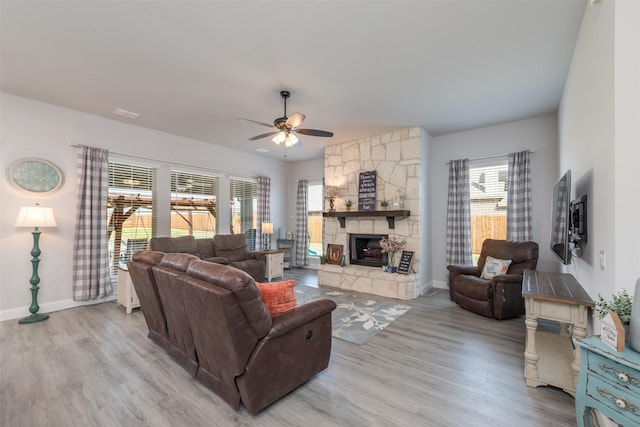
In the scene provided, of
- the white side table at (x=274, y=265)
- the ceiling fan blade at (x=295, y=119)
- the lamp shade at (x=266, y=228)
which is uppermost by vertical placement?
the ceiling fan blade at (x=295, y=119)

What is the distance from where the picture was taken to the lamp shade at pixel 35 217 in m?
3.57

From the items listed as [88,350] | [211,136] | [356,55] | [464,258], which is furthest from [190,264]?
[464,258]

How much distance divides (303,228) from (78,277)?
14.9ft

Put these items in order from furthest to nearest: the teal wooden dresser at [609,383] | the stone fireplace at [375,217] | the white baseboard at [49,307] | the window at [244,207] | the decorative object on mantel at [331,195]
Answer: the window at [244,207] → the decorative object on mantel at [331,195] → the stone fireplace at [375,217] → the white baseboard at [49,307] → the teal wooden dresser at [609,383]

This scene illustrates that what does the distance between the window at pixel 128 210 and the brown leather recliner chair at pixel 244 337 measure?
353 centimetres

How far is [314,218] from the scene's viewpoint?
7.44m

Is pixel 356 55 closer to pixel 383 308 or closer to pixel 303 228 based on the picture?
pixel 383 308

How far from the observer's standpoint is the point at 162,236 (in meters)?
5.23

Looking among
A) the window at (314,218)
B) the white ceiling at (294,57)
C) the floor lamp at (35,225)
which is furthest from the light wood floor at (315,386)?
the window at (314,218)

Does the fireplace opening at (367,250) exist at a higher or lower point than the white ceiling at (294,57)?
lower

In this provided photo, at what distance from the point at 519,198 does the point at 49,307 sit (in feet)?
24.1

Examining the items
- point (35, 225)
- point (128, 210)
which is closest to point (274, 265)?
point (128, 210)

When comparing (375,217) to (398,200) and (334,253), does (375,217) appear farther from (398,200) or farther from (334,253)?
(334,253)

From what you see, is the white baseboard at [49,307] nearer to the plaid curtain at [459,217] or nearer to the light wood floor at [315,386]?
the light wood floor at [315,386]
